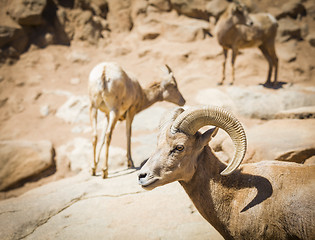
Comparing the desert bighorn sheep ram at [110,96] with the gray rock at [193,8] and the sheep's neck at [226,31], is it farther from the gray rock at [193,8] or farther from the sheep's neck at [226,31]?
the gray rock at [193,8]

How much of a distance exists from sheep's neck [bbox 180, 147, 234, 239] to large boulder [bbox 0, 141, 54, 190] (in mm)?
7050

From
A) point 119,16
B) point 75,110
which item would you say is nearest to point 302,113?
point 75,110

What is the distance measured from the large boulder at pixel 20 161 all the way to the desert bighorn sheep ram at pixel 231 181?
273 inches

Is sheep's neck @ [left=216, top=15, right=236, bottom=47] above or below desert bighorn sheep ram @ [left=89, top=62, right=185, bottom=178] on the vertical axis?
above

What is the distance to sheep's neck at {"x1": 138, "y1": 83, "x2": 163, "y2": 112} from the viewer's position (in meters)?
7.46

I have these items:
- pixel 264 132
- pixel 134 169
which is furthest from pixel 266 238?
pixel 134 169

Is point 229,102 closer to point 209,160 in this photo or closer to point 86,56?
point 209,160

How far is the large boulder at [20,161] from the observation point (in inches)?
315

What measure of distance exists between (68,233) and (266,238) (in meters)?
2.71

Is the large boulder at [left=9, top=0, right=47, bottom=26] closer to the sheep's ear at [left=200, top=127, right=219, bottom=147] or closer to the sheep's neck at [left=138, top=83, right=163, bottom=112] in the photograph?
the sheep's neck at [left=138, top=83, right=163, bottom=112]

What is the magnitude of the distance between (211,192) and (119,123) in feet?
26.6

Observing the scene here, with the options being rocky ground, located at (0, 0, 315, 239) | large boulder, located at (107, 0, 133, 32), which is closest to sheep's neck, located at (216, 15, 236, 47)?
rocky ground, located at (0, 0, 315, 239)

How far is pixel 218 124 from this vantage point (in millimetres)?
2682

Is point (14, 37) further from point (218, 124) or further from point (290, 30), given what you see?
point (290, 30)
